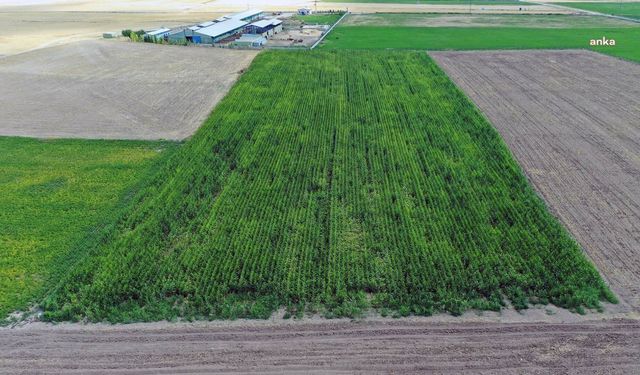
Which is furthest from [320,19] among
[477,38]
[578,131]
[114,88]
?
[578,131]

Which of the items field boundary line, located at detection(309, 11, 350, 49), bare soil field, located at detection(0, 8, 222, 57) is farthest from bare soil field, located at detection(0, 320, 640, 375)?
bare soil field, located at detection(0, 8, 222, 57)

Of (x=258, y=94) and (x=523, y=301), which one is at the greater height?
(x=258, y=94)

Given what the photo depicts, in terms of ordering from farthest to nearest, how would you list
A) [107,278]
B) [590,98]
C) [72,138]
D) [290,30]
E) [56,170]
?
[290,30]
[590,98]
[72,138]
[56,170]
[107,278]

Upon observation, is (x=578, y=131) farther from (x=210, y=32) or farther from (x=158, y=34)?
(x=158, y=34)

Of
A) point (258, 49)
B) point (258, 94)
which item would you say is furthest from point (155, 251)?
point (258, 49)

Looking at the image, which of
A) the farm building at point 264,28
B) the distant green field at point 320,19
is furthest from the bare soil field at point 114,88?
the distant green field at point 320,19

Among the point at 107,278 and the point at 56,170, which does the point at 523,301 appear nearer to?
the point at 107,278

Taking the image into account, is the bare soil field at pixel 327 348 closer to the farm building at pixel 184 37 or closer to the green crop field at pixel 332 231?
the green crop field at pixel 332 231
